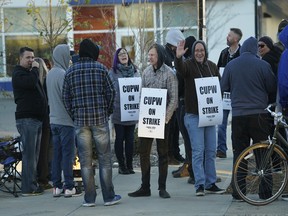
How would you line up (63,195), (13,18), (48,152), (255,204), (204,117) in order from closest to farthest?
(255,204) → (204,117) → (63,195) → (48,152) → (13,18)

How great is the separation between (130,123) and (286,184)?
11.5ft

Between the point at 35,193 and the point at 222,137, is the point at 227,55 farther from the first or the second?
the point at 35,193

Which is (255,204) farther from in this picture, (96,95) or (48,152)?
(48,152)

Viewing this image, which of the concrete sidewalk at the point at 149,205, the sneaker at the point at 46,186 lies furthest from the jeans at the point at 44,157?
the concrete sidewalk at the point at 149,205

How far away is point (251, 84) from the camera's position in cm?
937

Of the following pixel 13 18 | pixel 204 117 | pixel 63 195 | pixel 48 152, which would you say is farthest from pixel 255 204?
pixel 13 18

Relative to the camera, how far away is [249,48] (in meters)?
9.51

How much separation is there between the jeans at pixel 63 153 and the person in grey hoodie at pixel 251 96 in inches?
89.5

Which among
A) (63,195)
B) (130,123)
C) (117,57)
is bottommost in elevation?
(63,195)

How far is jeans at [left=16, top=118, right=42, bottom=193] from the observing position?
10656 millimetres

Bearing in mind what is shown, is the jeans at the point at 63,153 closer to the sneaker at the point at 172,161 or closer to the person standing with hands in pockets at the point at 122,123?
the person standing with hands in pockets at the point at 122,123

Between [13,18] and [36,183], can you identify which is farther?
[13,18]

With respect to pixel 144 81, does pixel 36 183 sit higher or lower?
lower

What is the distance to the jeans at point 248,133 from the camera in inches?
367
